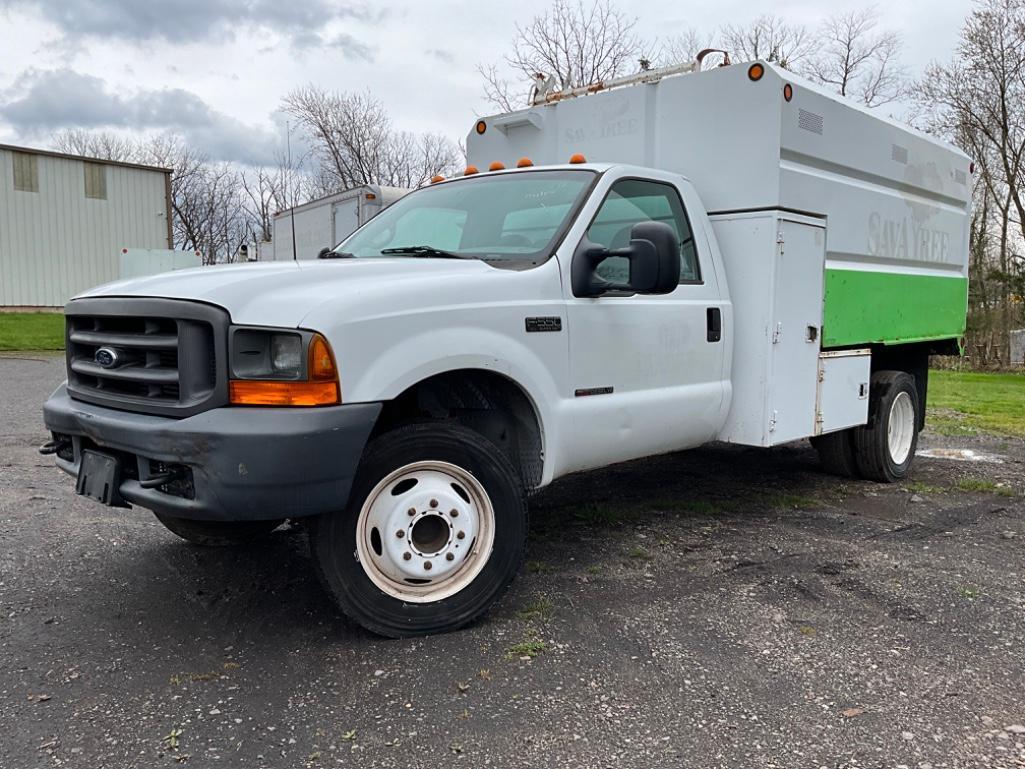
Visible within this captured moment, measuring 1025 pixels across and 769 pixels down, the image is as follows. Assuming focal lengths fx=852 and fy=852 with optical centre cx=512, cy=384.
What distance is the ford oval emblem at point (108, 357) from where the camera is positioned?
3396 mm

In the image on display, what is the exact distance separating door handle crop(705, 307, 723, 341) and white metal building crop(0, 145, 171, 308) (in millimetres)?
28420

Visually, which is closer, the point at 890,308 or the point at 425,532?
the point at 425,532

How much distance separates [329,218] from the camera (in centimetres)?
1220

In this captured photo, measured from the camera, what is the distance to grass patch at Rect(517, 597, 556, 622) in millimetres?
3684

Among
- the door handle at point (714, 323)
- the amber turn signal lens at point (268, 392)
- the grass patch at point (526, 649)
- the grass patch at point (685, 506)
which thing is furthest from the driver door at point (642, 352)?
the amber turn signal lens at point (268, 392)

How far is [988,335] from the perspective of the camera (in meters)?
27.8

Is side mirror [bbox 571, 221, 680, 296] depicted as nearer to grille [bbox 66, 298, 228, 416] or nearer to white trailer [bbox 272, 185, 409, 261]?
grille [bbox 66, 298, 228, 416]

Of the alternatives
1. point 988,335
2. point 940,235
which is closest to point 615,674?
point 940,235

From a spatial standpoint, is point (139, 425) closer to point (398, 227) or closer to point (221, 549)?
point (221, 549)

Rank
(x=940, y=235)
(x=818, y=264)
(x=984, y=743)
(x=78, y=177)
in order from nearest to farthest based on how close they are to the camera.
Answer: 1. (x=984, y=743)
2. (x=818, y=264)
3. (x=940, y=235)
4. (x=78, y=177)

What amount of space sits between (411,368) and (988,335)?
2921 centimetres

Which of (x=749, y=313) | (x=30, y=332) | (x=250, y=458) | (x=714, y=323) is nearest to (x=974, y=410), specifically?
(x=749, y=313)

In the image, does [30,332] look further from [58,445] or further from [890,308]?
[890,308]

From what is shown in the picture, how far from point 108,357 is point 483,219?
1.97m
